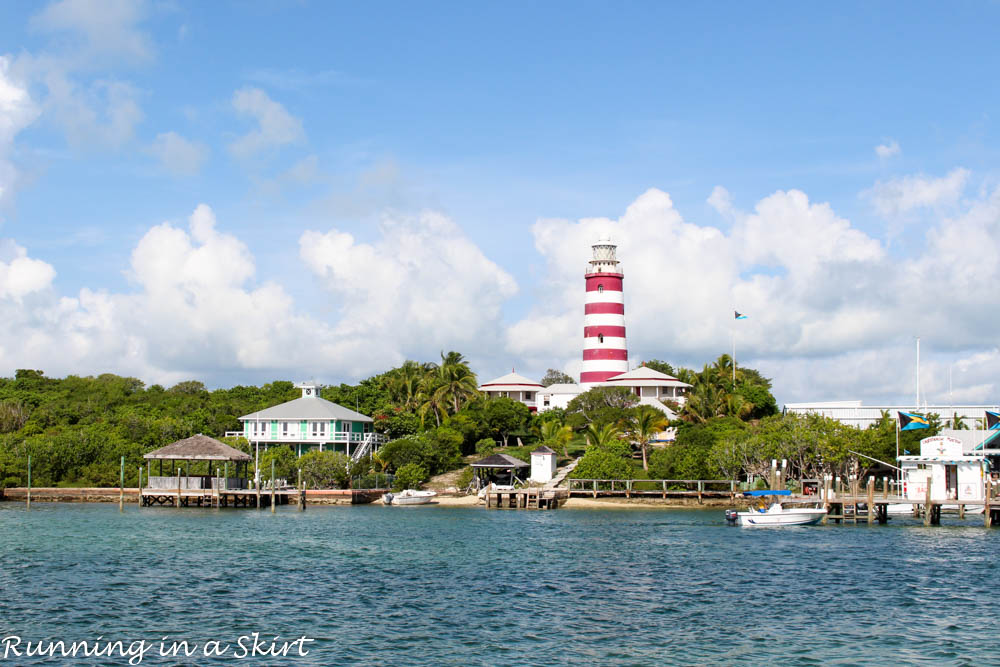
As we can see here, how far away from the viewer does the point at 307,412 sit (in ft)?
283

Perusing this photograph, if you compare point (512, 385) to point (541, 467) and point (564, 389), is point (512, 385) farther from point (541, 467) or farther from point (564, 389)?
point (541, 467)

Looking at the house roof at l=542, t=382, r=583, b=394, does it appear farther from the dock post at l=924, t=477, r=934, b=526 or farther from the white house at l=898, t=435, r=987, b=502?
the dock post at l=924, t=477, r=934, b=526

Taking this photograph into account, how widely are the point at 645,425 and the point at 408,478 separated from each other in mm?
19289

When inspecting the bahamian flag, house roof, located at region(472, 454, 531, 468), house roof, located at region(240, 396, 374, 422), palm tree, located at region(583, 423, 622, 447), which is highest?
house roof, located at region(240, 396, 374, 422)

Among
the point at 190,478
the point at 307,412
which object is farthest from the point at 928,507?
the point at 307,412

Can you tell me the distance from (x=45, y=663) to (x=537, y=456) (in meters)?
55.5

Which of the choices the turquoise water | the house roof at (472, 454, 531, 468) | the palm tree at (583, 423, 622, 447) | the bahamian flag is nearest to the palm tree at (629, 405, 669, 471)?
the palm tree at (583, 423, 622, 447)

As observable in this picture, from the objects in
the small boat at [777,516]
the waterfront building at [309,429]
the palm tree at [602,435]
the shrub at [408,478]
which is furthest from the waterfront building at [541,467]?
the small boat at [777,516]

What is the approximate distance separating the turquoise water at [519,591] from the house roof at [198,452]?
1311 centimetres

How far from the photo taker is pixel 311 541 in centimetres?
4666

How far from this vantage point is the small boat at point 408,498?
7225cm

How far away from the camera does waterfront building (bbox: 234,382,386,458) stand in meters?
85.2

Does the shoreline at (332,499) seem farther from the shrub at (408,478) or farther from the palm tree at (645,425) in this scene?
the palm tree at (645,425)

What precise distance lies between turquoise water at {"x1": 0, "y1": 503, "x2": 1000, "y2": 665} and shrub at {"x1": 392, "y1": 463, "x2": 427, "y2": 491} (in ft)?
72.6
